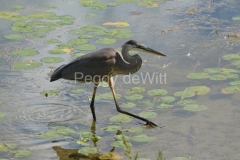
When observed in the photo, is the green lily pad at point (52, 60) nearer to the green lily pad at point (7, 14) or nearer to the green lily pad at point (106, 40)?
the green lily pad at point (106, 40)

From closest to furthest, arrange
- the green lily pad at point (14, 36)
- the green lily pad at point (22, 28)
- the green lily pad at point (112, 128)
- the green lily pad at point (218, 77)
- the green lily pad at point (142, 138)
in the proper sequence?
the green lily pad at point (142, 138)
the green lily pad at point (112, 128)
the green lily pad at point (218, 77)
the green lily pad at point (14, 36)
the green lily pad at point (22, 28)

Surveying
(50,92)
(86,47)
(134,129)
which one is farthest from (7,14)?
(134,129)

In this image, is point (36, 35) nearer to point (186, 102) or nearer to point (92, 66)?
point (92, 66)

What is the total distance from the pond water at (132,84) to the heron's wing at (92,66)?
1.63 ft

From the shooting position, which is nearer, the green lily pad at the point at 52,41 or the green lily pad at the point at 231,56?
the green lily pad at the point at 231,56

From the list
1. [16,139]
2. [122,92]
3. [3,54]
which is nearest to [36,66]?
[3,54]

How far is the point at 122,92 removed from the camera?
7512 mm

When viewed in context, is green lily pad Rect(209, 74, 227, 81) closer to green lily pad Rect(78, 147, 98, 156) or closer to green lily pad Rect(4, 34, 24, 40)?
green lily pad Rect(78, 147, 98, 156)

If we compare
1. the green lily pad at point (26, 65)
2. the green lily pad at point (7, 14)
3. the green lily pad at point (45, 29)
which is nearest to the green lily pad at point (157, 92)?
the green lily pad at point (26, 65)

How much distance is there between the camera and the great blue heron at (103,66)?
22.1 ft

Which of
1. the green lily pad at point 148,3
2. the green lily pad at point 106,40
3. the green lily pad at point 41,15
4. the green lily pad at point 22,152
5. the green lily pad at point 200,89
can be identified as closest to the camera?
the green lily pad at point 22,152

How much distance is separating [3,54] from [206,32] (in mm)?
3460

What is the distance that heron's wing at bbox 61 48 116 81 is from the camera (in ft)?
22.1

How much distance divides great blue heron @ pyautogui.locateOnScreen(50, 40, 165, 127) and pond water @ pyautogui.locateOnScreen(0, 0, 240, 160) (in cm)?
44
